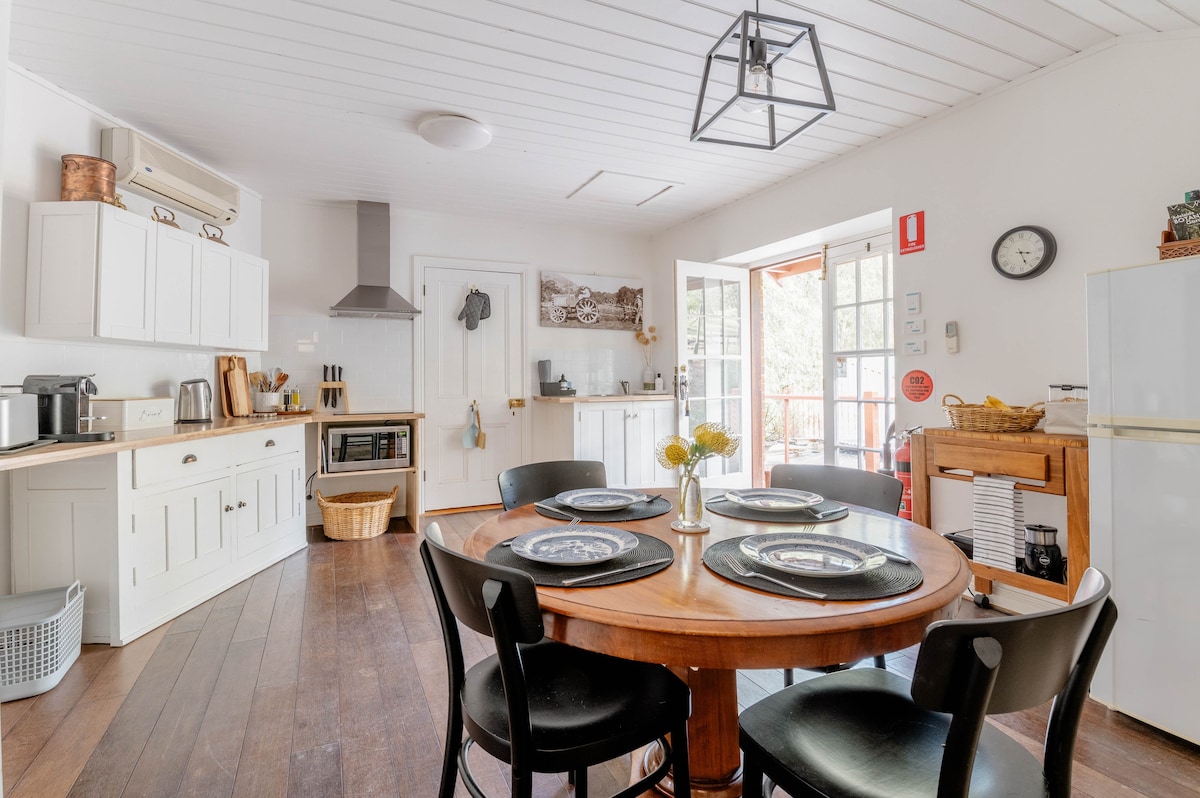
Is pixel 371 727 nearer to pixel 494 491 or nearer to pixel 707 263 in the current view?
pixel 494 491

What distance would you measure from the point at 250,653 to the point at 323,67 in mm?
2508

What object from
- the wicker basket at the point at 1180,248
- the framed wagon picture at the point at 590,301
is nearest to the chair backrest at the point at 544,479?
the wicker basket at the point at 1180,248

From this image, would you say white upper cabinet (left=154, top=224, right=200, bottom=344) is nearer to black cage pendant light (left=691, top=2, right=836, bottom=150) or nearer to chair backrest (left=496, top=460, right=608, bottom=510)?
chair backrest (left=496, top=460, right=608, bottom=510)

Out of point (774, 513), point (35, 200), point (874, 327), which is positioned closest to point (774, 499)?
point (774, 513)

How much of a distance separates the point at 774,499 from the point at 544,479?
2.82 ft

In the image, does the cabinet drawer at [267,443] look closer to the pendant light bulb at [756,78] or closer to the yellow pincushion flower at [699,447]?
the yellow pincushion flower at [699,447]

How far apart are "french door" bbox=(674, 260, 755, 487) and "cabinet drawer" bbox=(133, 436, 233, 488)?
3070 mm

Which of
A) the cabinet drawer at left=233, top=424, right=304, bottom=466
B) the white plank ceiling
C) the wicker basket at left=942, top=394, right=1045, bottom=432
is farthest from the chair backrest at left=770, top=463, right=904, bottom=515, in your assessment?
the cabinet drawer at left=233, top=424, right=304, bottom=466

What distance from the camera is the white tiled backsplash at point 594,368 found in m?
5.16

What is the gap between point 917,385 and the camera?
3.17 meters

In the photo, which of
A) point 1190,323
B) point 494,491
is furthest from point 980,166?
point 494,491

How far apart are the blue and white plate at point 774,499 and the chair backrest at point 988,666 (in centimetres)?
80

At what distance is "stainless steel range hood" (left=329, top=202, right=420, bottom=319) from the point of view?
4348 millimetres

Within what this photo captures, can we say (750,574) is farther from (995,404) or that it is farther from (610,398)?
(610,398)
